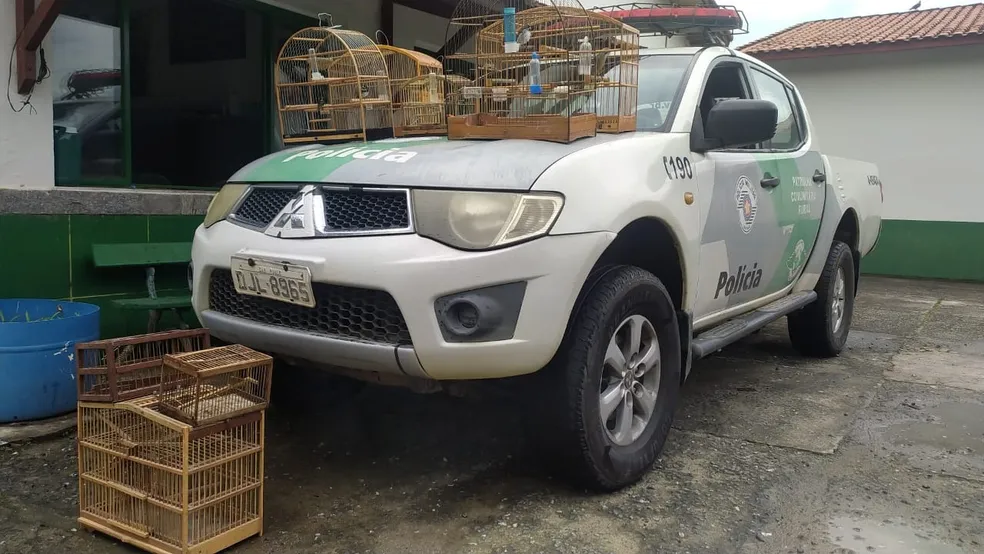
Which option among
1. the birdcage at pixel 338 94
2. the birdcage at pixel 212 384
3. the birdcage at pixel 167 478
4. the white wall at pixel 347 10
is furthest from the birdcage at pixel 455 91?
the white wall at pixel 347 10

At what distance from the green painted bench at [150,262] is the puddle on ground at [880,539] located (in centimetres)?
352

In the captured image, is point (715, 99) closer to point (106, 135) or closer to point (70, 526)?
point (70, 526)

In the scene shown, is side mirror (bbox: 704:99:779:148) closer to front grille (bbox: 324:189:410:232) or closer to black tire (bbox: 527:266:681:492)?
black tire (bbox: 527:266:681:492)

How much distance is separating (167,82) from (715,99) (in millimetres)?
3834

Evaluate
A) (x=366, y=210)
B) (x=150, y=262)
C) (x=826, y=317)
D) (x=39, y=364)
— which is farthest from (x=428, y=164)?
(x=826, y=317)

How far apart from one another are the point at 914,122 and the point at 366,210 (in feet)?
38.1

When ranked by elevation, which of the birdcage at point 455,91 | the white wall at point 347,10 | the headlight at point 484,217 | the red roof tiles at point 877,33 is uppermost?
the red roof tiles at point 877,33

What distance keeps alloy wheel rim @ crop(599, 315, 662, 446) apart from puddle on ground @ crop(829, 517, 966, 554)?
797 mm

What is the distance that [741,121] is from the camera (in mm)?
3449

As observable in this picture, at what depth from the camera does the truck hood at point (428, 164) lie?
8.81 feet

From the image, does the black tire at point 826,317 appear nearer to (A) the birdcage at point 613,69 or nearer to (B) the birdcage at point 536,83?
(A) the birdcage at point 613,69

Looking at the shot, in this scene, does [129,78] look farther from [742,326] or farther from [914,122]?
[914,122]

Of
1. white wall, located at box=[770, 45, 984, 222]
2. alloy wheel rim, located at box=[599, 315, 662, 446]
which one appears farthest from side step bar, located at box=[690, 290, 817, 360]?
white wall, located at box=[770, 45, 984, 222]

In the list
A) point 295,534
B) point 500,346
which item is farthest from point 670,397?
point 295,534
